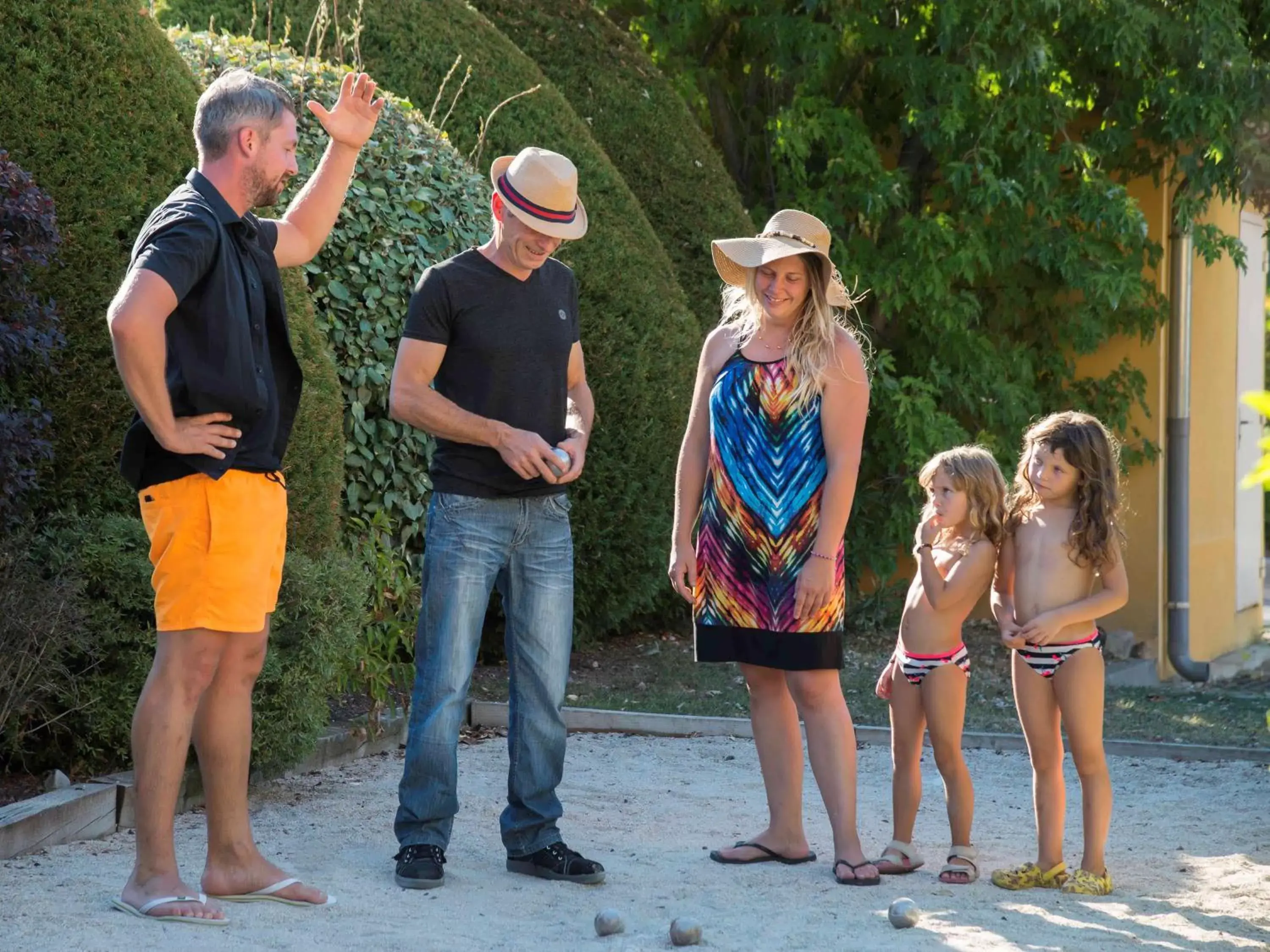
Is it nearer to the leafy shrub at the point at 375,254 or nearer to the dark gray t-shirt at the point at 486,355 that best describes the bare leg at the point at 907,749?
the dark gray t-shirt at the point at 486,355

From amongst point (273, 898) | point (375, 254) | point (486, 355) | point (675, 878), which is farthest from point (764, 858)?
point (375, 254)

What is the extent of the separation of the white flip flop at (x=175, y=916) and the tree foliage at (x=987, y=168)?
20.0 feet

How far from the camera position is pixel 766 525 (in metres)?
4.27

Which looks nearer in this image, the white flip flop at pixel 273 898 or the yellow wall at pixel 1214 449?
the white flip flop at pixel 273 898

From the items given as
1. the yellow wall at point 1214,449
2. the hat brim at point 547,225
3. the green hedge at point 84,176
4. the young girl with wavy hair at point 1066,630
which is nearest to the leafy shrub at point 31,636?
the green hedge at point 84,176

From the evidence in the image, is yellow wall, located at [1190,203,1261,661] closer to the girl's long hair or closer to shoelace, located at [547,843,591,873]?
the girl's long hair

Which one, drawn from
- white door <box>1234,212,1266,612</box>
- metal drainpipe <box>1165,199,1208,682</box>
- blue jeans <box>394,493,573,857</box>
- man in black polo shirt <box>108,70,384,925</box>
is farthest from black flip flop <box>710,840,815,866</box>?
white door <box>1234,212,1266,612</box>

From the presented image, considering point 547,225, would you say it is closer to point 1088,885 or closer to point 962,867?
point 962,867

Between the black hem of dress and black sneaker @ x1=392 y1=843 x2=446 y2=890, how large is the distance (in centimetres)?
90

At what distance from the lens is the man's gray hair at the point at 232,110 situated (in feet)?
12.0

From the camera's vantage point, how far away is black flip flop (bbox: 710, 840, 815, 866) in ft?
14.5

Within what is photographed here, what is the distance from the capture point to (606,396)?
743 centimetres

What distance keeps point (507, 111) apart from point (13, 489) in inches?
170

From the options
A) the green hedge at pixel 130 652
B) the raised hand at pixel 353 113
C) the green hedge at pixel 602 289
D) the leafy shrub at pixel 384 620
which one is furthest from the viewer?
the green hedge at pixel 602 289
